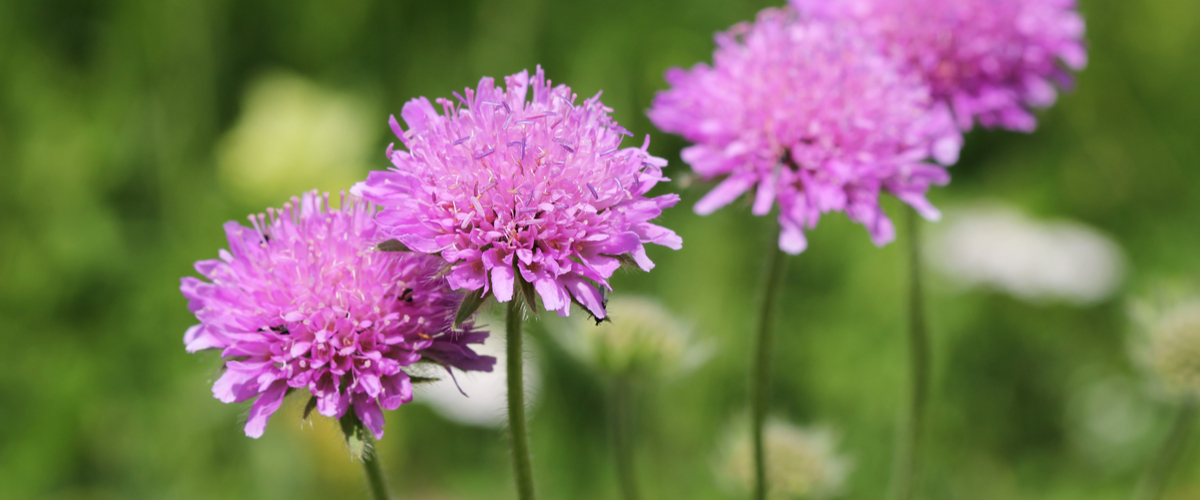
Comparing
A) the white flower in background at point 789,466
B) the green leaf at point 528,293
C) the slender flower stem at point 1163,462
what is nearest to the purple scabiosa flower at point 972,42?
the slender flower stem at point 1163,462

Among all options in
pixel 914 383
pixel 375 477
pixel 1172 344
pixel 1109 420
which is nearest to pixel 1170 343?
pixel 1172 344

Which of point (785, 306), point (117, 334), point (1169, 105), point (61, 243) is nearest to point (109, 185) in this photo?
Answer: point (61, 243)

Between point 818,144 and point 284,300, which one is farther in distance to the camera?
point 818,144

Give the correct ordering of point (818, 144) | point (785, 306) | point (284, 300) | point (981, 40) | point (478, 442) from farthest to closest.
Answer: point (785, 306) → point (478, 442) → point (981, 40) → point (818, 144) → point (284, 300)

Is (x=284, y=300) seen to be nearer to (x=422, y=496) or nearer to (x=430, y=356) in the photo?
(x=430, y=356)

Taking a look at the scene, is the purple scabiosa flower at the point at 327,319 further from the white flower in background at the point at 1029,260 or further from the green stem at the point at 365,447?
the white flower in background at the point at 1029,260

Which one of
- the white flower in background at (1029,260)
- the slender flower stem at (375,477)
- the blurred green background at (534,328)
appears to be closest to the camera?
the slender flower stem at (375,477)
